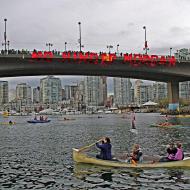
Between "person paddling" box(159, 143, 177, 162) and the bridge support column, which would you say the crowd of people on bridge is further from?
the bridge support column

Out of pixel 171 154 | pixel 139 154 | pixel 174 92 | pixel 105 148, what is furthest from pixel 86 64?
pixel 171 154

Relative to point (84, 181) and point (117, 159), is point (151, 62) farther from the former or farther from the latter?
point (84, 181)

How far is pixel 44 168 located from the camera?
26.0 m

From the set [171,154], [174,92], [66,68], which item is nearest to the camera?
[171,154]

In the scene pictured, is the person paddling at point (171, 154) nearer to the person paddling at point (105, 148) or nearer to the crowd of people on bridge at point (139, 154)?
the crowd of people on bridge at point (139, 154)

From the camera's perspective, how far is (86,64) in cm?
7869

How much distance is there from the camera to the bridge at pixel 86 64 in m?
72.6

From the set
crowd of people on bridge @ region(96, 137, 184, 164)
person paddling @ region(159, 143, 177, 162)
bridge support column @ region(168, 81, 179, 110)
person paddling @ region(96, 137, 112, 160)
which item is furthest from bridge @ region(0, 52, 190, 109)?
person paddling @ region(159, 143, 177, 162)

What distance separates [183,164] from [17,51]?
5607 centimetres

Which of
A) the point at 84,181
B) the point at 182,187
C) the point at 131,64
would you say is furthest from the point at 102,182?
the point at 131,64

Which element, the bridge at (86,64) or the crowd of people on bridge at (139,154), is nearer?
the crowd of people on bridge at (139,154)

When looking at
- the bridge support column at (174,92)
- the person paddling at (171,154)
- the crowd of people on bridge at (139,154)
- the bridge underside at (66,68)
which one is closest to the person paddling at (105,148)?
the crowd of people on bridge at (139,154)

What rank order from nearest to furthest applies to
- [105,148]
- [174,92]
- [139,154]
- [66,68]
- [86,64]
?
[139,154], [105,148], [86,64], [66,68], [174,92]

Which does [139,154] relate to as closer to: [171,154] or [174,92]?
[171,154]
